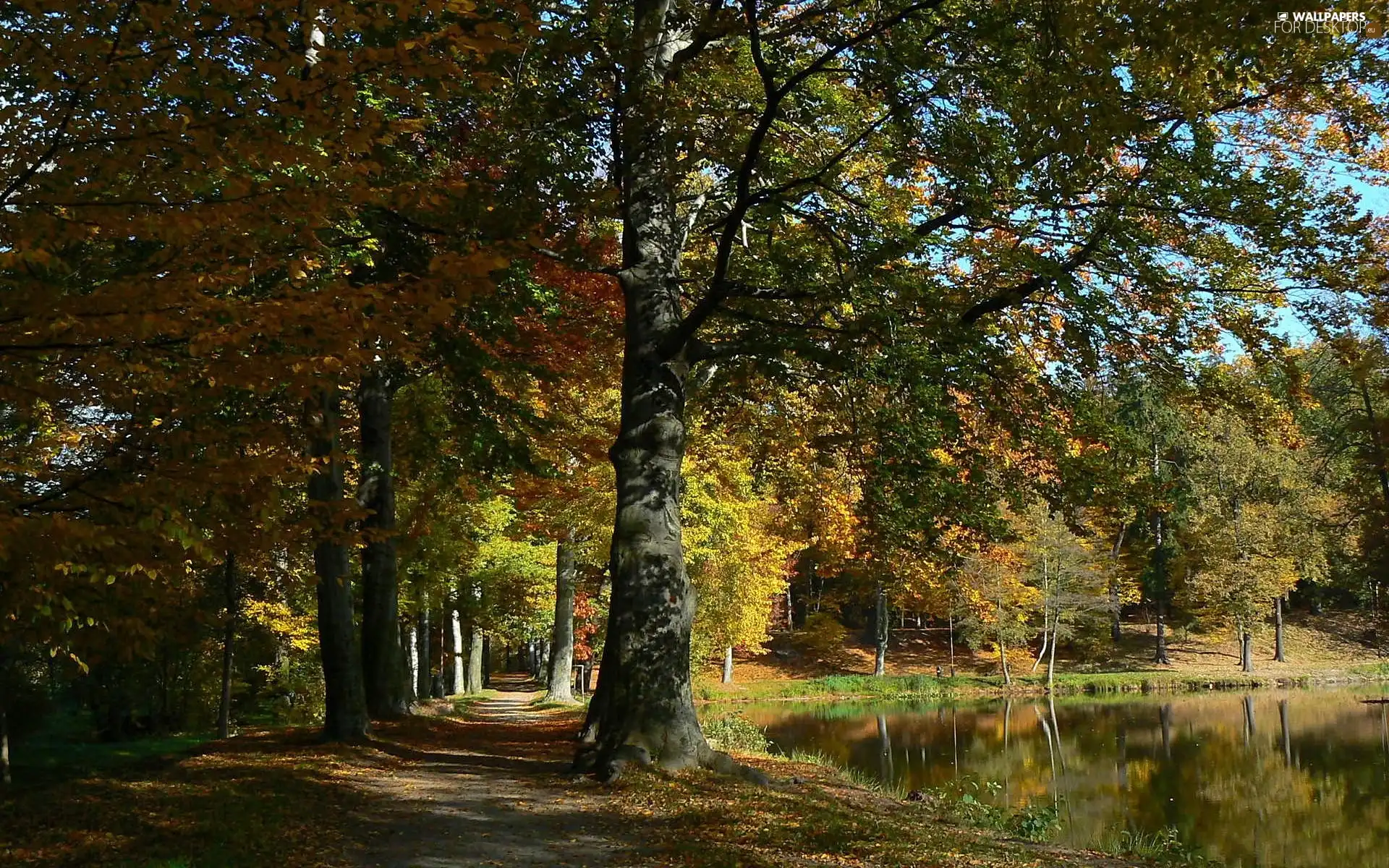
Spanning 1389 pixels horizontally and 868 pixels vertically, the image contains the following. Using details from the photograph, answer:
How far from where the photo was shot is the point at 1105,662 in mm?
42250

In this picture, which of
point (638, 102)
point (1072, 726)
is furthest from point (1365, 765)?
point (638, 102)

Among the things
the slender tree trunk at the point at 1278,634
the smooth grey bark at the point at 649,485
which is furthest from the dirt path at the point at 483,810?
the slender tree trunk at the point at 1278,634

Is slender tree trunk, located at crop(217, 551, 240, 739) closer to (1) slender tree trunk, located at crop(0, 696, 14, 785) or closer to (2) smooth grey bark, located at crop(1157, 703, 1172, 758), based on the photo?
(1) slender tree trunk, located at crop(0, 696, 14, 785)

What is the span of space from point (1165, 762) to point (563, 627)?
13.3 metres

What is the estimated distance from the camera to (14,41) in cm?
413

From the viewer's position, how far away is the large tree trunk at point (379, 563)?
13.4 meters

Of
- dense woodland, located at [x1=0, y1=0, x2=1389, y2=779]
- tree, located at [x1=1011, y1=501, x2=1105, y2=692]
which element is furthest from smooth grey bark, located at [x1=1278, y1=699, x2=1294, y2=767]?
dense woodland, located at [x1=0, y1=0, x2=1389, y2=779]

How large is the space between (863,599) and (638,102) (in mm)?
44343

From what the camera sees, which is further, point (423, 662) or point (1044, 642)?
point (1044, 642)

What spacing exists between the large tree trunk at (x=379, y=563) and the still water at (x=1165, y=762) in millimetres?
8139

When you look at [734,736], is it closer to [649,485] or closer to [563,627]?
[649,485]

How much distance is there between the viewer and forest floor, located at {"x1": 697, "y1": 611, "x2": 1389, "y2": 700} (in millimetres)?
35750

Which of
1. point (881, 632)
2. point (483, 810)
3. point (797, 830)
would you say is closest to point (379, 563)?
point (483, 810)

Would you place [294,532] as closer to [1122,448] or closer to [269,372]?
[269,372]
